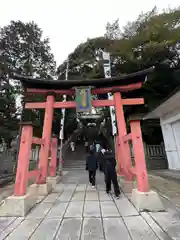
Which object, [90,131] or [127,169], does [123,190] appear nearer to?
[127,169]

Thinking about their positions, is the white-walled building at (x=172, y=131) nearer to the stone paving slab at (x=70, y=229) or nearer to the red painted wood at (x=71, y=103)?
the red painted wood at (x=71, y=103)

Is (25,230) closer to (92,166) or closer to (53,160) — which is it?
(92,166)

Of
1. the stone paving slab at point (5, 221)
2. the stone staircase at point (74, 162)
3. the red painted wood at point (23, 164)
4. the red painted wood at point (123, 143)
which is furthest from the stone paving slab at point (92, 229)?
the stone staircase at point (74, 162)

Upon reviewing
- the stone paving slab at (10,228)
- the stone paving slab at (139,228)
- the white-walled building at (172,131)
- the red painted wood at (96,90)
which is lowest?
the stone paving slab at (139,228)

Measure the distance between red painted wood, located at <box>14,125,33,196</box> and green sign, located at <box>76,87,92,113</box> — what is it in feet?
7.71

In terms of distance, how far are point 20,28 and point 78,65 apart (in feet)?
24.0

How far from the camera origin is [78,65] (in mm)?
20859

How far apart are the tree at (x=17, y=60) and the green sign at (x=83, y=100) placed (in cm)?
1143

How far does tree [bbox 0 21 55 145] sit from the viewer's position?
57.2 feet

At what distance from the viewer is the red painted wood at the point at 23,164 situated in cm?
437

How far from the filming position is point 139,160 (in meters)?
4.54

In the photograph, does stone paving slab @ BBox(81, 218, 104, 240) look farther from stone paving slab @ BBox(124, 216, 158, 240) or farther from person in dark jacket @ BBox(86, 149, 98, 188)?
person in dark jacket @ BBox(86, 149, 98, 188)

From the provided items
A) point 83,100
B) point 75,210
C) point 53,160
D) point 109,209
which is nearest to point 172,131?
point 83,100

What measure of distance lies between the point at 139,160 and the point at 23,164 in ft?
9.65
